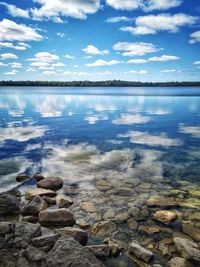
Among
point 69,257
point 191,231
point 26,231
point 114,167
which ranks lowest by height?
point 114,167

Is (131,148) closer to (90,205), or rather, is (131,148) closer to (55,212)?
(90,205)

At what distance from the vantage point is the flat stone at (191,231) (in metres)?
8.49

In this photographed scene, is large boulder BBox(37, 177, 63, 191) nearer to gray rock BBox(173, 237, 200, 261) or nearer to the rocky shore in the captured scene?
the rocky shore

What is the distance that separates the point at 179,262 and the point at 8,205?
6433 mm

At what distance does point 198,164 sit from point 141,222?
28.4 feet

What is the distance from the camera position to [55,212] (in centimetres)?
919

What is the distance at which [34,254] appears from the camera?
6750 mm

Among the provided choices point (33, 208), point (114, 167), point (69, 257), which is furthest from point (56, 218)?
point (114, 167)

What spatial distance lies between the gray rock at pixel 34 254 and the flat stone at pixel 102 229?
214 cm

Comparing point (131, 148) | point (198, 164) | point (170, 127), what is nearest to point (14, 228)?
point (198, 164)

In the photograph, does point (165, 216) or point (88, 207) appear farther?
point (88, 207)

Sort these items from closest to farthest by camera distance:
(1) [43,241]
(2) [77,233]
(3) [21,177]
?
(1) [43,241], (2) [77,233], (3) [21,177]

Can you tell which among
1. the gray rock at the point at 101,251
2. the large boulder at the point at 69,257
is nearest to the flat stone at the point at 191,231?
the gray rock at the point at 101,251

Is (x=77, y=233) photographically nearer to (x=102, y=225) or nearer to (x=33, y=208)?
(x=102, y=225)
